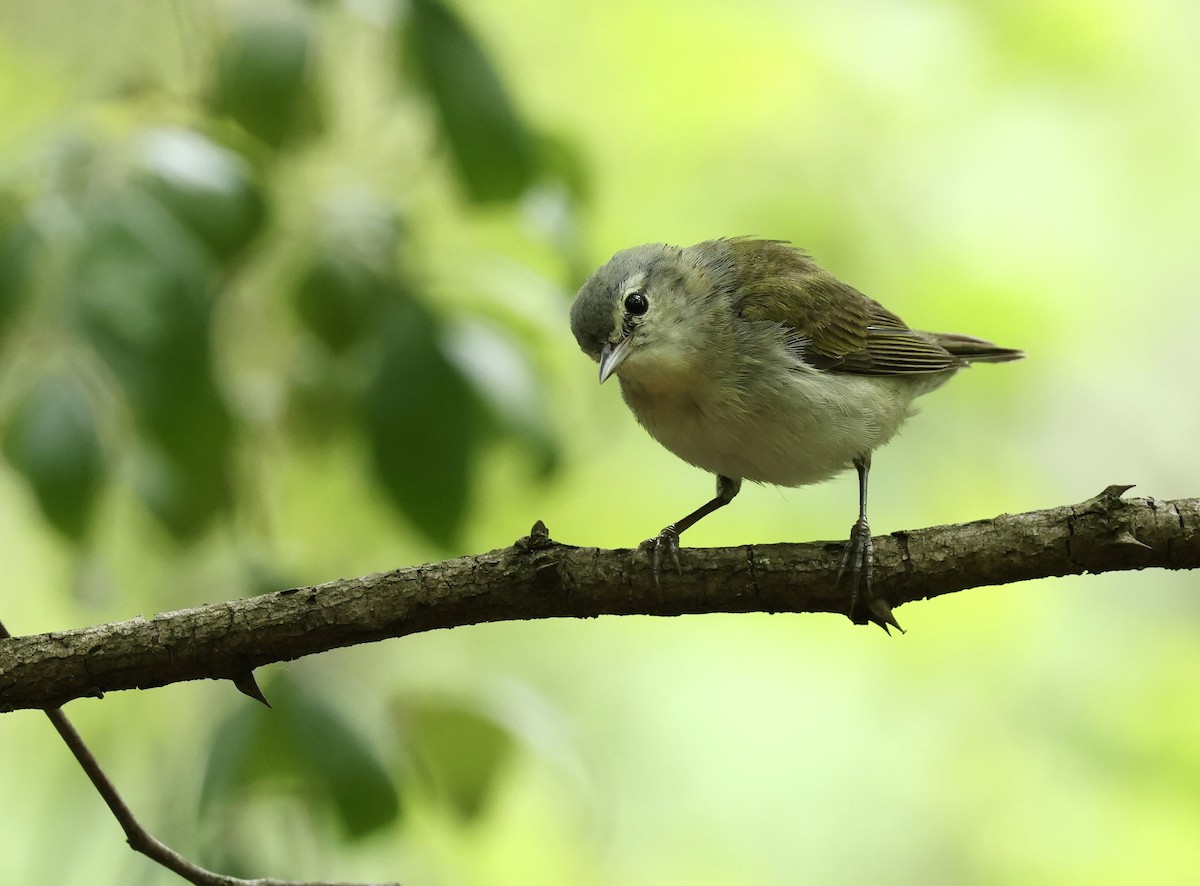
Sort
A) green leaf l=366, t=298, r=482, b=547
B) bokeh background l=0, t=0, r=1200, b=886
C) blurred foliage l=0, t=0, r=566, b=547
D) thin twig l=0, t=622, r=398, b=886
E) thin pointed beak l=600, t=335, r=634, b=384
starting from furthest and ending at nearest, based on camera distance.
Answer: thin pointed beak l=600, t=335, r=634, b=384 → green leaf l=366, t=298, r=482, b=547 → bokeh background l=0, t=0, r=1200, b=886 → blurred foliage l=0, t=0, r=566, b=547 → thin twig l=0, t=622, r=398, b=886

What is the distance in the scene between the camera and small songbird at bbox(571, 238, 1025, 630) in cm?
351

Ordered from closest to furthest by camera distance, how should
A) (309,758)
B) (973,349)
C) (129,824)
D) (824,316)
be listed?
1. (129,824)
2. (309,758)
3. (824,316)
4. (973,349)

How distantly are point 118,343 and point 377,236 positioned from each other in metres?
0.93

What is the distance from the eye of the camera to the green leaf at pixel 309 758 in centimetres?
257

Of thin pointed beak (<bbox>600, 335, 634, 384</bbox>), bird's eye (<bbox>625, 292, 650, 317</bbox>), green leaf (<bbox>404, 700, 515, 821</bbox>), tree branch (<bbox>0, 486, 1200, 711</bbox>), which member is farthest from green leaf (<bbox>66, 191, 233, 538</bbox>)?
bird's eye (<bbox>625, 292, 650, 317</bbox>)

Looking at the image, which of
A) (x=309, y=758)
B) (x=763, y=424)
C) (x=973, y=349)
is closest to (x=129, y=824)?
(x=309, y=758)

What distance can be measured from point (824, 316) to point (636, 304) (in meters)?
0.67

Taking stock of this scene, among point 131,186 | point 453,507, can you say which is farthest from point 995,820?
point 131,186

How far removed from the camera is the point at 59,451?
2.38m

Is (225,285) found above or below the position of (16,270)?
above

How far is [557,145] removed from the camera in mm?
3387

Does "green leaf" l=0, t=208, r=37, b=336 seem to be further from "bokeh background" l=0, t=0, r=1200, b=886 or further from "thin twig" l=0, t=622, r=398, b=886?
"thin twig" l=0, t=622, r=398, b=886

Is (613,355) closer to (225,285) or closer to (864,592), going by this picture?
(225,285)

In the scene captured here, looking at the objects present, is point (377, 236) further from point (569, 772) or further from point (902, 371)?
point (902, 371)
